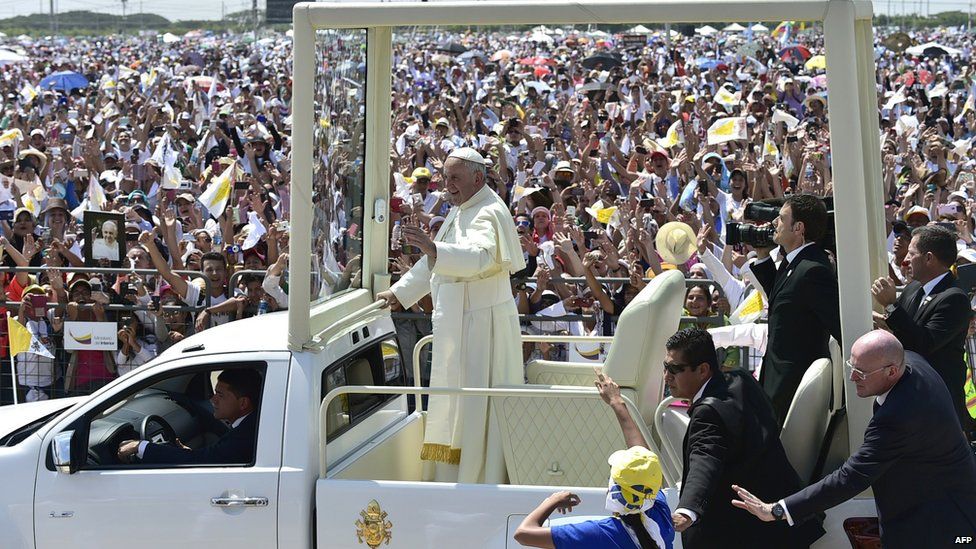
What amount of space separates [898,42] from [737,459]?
3125 cm

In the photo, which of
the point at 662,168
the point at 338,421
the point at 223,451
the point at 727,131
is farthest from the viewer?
the point at 727,131

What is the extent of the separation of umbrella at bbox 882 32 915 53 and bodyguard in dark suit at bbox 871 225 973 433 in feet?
95.1

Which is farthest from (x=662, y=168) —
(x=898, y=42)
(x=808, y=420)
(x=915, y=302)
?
(x=898, y=42)

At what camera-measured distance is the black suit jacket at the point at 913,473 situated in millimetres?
4234

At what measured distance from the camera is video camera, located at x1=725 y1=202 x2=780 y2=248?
5.57m

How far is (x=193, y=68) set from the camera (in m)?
34.4

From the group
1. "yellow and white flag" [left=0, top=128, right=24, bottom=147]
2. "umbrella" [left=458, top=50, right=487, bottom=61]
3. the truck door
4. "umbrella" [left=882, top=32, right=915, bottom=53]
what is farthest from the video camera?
"umbrella" [left=882, top=32, right=915, bottom=53]

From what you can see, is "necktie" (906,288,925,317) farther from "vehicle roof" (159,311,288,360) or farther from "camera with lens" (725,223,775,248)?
"vehicle roof" (159,311,288,360)

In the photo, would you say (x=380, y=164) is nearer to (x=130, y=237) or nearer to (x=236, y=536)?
(x=236, y=536)

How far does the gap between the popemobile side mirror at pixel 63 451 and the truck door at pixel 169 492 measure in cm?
Result: 9

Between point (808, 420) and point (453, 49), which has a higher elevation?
point (453, 49)

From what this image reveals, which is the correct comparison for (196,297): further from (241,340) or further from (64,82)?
(64,82)

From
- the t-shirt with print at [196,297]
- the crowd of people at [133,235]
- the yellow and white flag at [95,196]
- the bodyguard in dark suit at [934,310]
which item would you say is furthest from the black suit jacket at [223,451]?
the yellow and white flag at [95,196]

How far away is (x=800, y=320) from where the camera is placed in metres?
5.09
